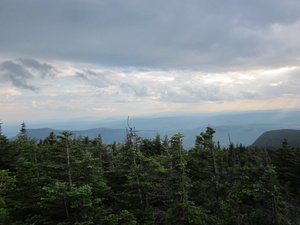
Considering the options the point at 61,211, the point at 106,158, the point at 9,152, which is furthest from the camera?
the point at 106,158

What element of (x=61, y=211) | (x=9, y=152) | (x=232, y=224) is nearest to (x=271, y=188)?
(x=232, y=224)

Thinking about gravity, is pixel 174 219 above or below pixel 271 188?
below

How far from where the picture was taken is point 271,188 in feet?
56.7

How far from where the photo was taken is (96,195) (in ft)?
64.3

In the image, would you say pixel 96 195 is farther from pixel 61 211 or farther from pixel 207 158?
pixel 207 158

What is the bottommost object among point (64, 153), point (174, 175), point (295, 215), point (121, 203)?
point (295, 215)

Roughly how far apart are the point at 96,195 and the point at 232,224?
13.7 meters

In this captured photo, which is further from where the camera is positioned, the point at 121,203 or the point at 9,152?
the point at 9,152

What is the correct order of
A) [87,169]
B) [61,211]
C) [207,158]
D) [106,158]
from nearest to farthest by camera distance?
[61,211] < [87,169] < [207,158] < [106,158]

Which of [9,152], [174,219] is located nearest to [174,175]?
[174,219]

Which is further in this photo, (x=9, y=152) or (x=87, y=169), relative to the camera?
(x=9, y=152)

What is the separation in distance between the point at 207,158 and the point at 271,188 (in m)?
6.32

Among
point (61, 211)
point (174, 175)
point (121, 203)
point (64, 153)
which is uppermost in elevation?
point (64, 153)

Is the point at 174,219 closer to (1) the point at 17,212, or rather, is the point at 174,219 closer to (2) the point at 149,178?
(2) the point at 149,178
